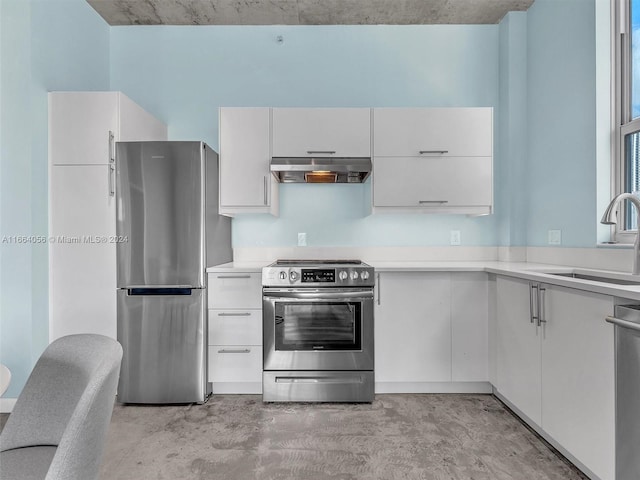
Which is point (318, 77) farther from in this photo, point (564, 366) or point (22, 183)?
point (564, 366)

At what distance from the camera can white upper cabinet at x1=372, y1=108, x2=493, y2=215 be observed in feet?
9.65

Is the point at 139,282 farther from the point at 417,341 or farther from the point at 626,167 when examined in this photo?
the point at 626,167

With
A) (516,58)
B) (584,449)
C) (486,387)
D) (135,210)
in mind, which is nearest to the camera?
(584,449)

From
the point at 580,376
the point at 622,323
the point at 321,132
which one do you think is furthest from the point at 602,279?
the point at 321,132

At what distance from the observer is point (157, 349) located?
256 cm

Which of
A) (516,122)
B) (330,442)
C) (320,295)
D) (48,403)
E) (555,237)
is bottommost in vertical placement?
(330,442)

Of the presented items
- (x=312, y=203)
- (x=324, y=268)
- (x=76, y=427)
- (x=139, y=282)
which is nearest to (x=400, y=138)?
(x=312, y=203)

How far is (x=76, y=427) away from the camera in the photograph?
754 millimetres

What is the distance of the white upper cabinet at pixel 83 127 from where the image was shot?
2.56 m

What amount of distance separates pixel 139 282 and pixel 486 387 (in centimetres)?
259

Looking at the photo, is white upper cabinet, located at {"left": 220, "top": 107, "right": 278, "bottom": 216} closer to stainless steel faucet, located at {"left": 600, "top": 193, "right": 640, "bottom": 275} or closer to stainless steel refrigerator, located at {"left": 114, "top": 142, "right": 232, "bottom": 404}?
stainless steel refrigerator, located at {"left": 114, "top": 142, "right": 232, "bottom": 404}

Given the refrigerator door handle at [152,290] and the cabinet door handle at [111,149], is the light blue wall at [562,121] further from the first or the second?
the cabinet door handle at [111,149]

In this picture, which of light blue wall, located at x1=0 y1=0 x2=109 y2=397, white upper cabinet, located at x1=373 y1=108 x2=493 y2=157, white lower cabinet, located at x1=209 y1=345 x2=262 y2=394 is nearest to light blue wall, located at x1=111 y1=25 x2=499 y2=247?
white upper cabinet, located at x1=373 y1=108 x2=493 y2=157

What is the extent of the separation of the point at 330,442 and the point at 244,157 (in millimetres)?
2078
